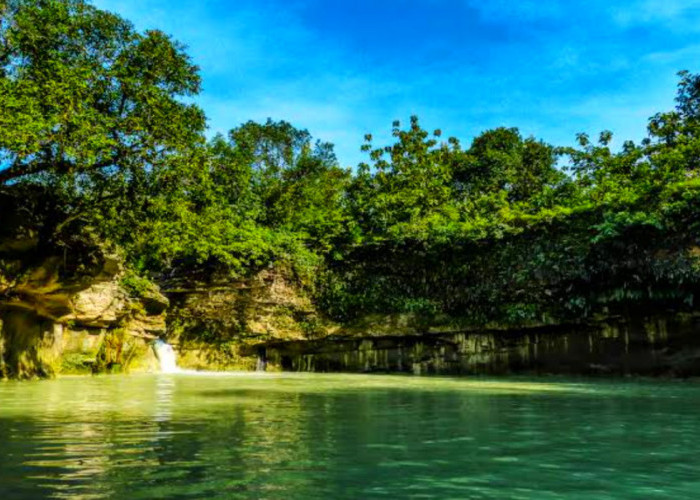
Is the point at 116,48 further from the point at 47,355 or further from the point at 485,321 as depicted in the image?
the point at 485,321

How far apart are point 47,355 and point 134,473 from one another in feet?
57.5

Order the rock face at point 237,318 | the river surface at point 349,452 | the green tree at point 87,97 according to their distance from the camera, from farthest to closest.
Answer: the rock face at point 237,318 → the green tree at point 87,97 → the river surface at point 349,452

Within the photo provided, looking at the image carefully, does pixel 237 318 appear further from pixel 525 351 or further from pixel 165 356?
pixel 525 351

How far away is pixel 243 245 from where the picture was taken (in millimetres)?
27125

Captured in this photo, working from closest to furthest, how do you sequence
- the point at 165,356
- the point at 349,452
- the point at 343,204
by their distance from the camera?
the point at 349,452, the point at 165,356, the point at 343,204

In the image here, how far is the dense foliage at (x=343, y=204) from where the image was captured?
48.6 feet

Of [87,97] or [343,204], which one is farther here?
[343,204]

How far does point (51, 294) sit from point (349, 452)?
51.6ft

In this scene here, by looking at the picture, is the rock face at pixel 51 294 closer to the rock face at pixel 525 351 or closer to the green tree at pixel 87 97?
the green tree at pixel 87 97

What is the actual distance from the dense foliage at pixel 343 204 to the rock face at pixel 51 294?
2.44 ft

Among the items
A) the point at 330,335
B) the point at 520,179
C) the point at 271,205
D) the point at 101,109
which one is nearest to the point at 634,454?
the point at 101,109

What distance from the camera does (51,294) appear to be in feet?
57.0

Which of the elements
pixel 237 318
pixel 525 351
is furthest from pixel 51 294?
pixel 525 351

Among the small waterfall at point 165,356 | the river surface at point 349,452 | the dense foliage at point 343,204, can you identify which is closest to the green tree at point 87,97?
the dense foliage at point 343,204
